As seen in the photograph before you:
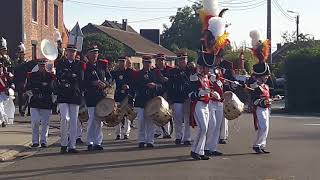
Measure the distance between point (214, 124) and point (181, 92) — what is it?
231 cm

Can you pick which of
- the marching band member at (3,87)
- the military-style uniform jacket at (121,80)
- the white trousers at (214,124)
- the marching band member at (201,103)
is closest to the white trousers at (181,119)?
the military-style uniform jacket at (121,80)

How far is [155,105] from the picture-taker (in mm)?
14188

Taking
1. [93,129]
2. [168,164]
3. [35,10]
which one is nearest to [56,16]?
[35,10]

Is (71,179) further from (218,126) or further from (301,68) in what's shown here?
(301,68)

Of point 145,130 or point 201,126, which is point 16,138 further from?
point 201,126

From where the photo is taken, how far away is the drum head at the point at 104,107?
45.4 feet

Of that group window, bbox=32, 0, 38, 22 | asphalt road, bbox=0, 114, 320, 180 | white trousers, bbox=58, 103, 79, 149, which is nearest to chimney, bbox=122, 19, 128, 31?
window, bbox=32, 0, 38, 22

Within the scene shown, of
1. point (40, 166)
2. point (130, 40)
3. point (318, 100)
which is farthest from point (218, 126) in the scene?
point (130, 40)

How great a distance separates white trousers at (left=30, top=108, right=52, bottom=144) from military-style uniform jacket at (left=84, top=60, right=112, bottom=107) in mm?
1085

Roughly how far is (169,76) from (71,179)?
17.8 feet

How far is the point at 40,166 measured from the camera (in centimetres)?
1163

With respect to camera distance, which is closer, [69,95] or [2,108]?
[69,95]

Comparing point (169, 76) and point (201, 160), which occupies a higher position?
point (169, 76)

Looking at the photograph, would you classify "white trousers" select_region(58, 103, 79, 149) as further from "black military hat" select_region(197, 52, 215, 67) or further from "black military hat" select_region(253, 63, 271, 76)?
"black military hat" select_region(253, 63, 271, 76)
